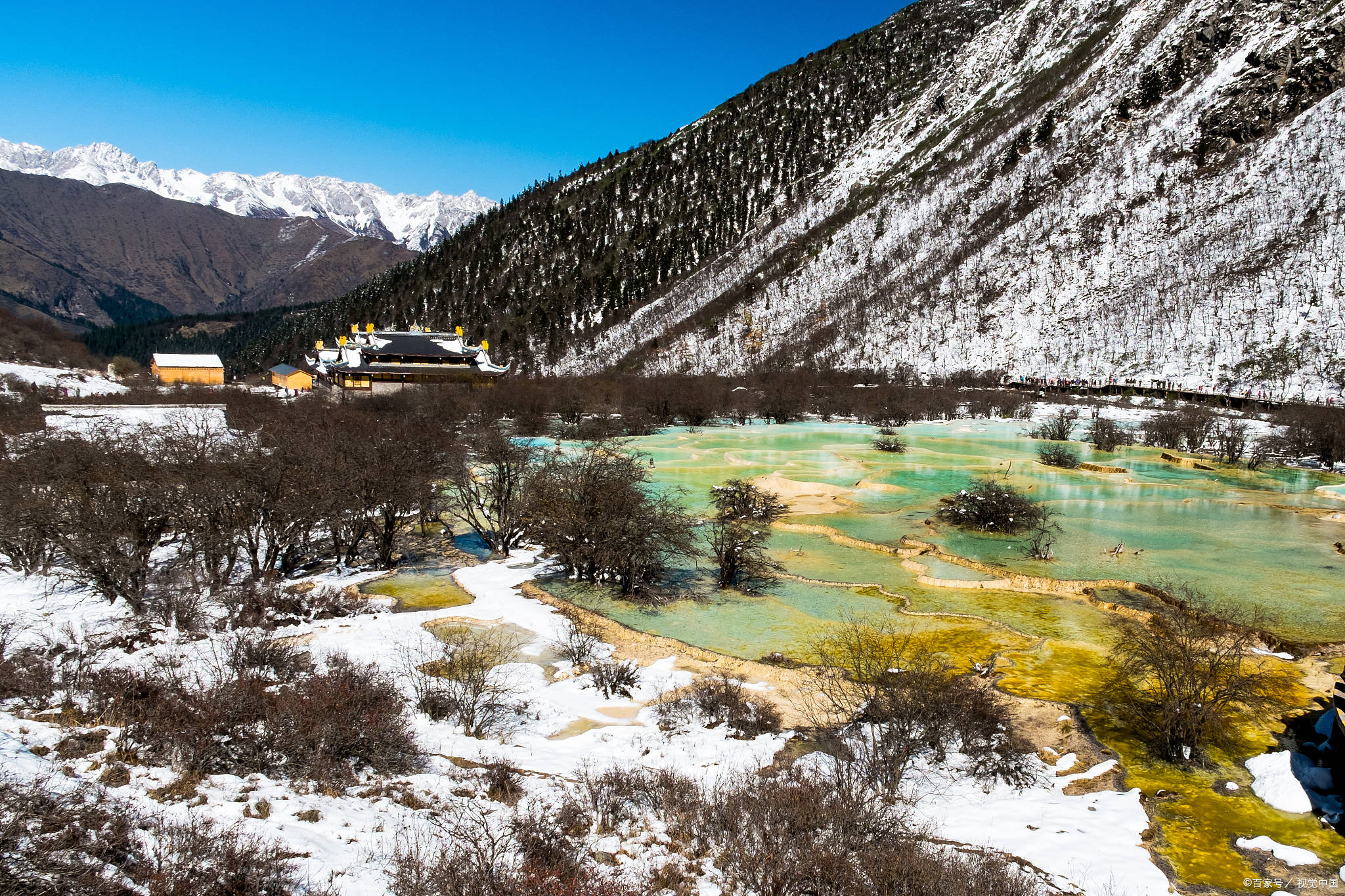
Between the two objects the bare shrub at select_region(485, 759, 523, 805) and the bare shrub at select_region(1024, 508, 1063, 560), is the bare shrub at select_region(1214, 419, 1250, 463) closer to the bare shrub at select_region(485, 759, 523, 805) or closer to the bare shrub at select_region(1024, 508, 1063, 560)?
the bare shrub at select_region(1024, 508, 1063, 560)

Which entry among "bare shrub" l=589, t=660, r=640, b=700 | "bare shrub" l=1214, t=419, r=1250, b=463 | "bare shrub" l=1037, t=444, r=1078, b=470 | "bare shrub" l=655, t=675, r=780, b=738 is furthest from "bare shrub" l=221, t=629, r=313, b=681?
"bare shrub" l=1214, t=419, r=1250, b=463

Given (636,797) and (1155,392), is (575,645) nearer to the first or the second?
(636,797)

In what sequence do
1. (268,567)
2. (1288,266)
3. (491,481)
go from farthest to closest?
1. (1288,266)
2. (491,481)
3. (268,567)

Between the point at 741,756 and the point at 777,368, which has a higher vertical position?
the point at 777,368

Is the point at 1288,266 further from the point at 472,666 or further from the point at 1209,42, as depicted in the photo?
the point at 472,666

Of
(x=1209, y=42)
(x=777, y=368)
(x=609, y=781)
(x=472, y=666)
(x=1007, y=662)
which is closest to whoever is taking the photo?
(x=609, y=781)

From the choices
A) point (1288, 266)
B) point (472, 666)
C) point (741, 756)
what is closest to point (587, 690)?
point (472, 666)

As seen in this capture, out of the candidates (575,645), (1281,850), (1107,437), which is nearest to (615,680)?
(575,645)
